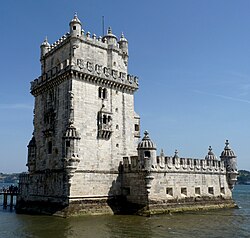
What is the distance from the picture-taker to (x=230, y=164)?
41.1 metres

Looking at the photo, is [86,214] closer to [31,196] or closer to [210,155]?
Answer: [31,196]

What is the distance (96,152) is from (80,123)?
10.9ft

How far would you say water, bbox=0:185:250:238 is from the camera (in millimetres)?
23062

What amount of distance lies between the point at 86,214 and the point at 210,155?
19.6 m

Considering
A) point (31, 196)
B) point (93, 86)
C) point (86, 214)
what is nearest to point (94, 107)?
point (93, 86)

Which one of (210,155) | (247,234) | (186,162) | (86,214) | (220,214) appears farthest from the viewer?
(210,155)

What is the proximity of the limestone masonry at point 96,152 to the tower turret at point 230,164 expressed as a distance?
2022mm

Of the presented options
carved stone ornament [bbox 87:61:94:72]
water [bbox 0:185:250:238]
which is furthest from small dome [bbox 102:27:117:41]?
water [bbox 0:185:250:238]

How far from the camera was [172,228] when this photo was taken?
25172 mm

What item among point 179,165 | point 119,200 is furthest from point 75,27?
point 119,200

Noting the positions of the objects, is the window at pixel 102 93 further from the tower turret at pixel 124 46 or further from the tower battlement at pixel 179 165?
the tower battlement at pixel 179 165

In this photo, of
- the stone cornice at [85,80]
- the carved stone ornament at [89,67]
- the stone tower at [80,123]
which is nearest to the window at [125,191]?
the stone tower at [80,123]

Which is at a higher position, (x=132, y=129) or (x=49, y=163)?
→ (x=132, y=129)

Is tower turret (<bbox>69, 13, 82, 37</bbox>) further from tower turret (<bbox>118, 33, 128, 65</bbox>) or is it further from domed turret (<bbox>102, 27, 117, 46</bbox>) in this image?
tower turret (<bbox>118, 33, 128, 65</bbox>)
